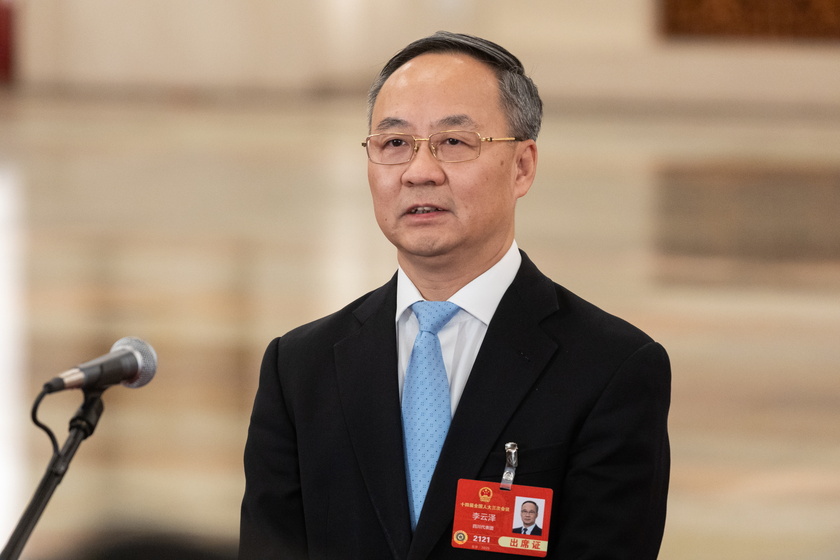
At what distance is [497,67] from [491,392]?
49cm

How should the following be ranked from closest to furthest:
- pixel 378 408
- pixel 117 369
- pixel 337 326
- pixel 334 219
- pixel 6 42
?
1. pixel 117 369
2. pixel 378 408
3. pixel 337 326
4. pixel 334 219
5. pixel 6 42

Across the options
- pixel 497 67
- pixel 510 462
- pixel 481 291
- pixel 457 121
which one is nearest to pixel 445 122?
pixel 457 121

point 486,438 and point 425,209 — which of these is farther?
point 425,209

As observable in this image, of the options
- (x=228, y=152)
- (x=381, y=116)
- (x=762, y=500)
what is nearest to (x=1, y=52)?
(x=228, y=152)

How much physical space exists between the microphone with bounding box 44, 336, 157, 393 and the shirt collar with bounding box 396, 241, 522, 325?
386mm

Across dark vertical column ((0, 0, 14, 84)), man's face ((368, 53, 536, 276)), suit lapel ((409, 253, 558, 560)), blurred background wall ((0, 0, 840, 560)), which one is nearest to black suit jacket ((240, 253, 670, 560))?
suit lapel ((409, 253, 558, 560))

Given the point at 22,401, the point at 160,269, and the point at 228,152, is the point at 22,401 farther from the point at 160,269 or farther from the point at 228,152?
the point at 228,152

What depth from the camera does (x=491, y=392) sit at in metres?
1.81

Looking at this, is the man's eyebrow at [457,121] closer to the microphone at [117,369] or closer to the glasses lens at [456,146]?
the glasses lens at [456,146]

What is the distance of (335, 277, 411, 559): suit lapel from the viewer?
178cm

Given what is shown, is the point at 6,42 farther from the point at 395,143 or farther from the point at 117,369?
the point at 117,369

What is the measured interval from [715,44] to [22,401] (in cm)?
1548

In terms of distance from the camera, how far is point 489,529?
1.73 meters

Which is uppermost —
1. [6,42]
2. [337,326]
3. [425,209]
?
[6,42]
